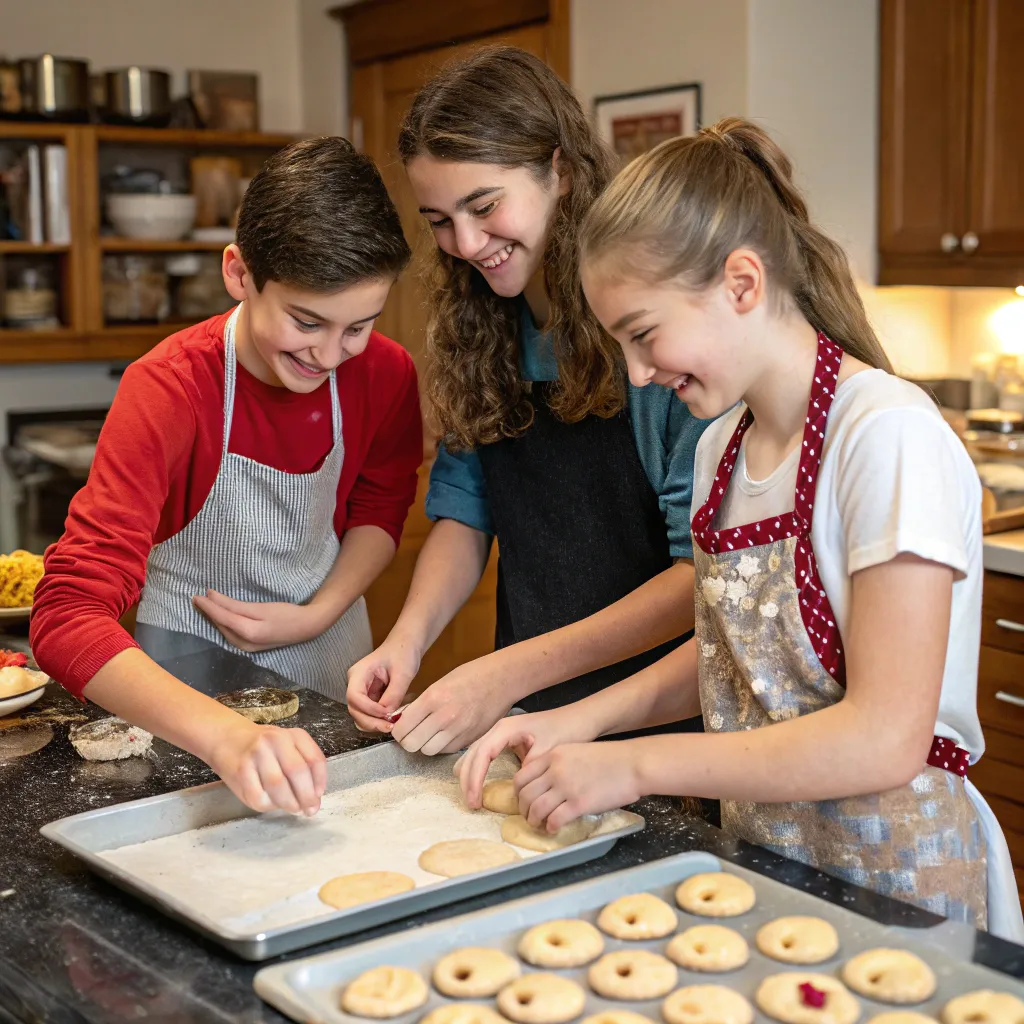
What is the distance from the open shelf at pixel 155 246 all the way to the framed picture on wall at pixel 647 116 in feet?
4.10

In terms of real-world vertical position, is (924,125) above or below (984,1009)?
above

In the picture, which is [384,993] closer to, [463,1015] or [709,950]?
[463,1015]

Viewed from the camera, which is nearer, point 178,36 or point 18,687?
point 18,687

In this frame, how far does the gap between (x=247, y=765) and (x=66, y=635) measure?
0.30 m

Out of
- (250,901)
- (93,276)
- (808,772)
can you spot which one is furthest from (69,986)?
(93,276)

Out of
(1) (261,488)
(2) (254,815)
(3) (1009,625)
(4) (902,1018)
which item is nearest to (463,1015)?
(4) (902,1018)

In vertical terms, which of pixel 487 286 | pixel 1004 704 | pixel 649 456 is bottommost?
pixel 1004 704

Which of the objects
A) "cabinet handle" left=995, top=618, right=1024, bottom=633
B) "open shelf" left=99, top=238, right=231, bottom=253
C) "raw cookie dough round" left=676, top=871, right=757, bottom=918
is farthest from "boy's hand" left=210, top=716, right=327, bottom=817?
"open shelf" left=99, top=238, right=231, bottom=253

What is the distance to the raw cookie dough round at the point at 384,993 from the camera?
0.85 meters

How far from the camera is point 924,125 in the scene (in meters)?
3.21

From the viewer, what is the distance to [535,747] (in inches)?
48.2

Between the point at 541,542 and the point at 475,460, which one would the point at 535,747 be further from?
the point at 475,460

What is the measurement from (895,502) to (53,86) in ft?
11.0

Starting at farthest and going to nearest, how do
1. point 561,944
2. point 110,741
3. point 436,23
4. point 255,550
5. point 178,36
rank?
point 178,36 < point 436,23 < point 255,550 < point 110,741 < point 561,944
